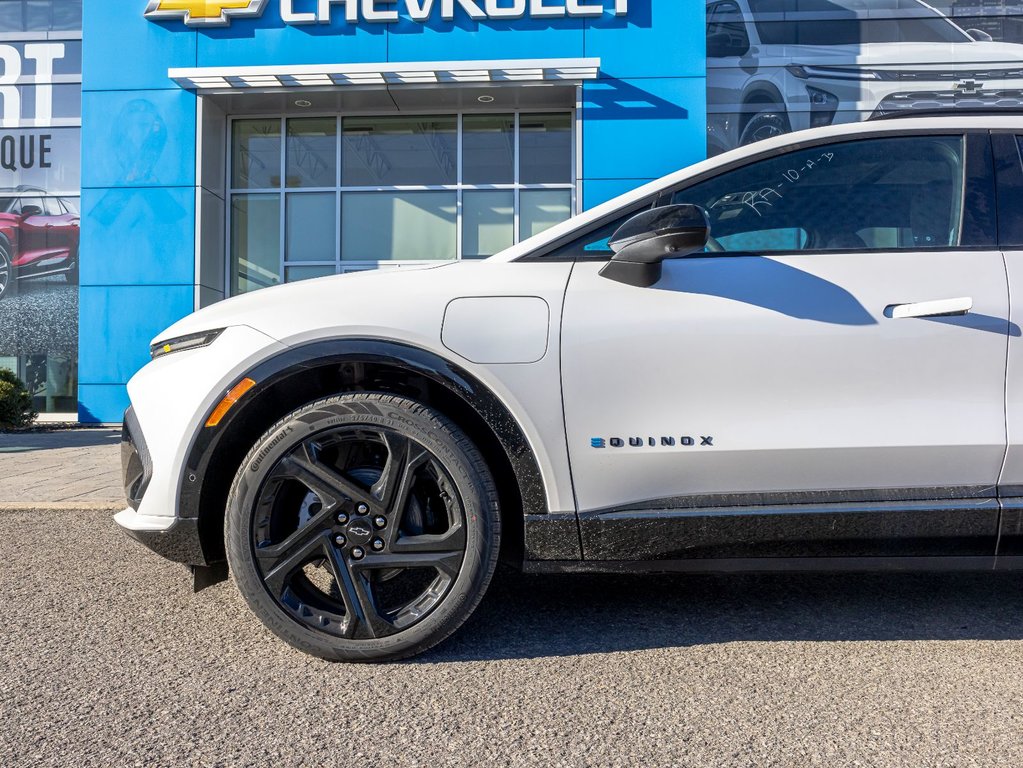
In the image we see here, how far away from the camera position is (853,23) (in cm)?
1168

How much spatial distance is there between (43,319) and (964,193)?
13.5 meters

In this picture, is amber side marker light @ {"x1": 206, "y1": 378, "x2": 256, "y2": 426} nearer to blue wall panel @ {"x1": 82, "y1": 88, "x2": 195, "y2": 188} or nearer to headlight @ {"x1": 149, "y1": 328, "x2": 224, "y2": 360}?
headlight @ {"x1": 149, "y1": 328, "x2": 224, "y2": 360}

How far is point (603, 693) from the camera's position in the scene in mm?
2016

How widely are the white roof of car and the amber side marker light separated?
0.84m

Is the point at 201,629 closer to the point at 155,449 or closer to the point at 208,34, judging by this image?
the point at 155,449

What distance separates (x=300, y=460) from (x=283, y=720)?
0.70 metres

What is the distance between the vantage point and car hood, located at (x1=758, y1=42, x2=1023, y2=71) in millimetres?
11656

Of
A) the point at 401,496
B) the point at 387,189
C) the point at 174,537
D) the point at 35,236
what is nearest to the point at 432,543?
the point at 401,496

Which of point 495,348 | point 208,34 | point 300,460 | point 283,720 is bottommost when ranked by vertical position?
point 283,720

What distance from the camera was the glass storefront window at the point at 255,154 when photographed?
11633 millimetres

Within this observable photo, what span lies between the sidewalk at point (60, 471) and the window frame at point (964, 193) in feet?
11.3

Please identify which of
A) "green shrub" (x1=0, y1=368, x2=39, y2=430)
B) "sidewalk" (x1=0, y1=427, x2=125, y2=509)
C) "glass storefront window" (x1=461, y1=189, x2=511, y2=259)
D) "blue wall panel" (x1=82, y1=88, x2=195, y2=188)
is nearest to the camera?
"sidewalk" (x1=0, y1=427, x2=125, y2=509)

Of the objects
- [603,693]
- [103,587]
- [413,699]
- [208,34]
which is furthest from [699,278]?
[208,34]

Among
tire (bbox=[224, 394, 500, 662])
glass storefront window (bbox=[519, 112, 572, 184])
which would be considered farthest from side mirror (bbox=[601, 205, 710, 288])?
glass storefront window (bbox=[519, 112, 572, 184])
